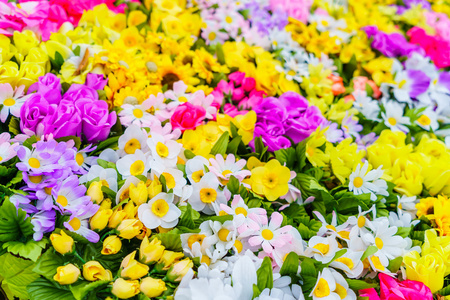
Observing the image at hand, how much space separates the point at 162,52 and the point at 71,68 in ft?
0.97

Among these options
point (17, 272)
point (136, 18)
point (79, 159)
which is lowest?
point (17, 272)

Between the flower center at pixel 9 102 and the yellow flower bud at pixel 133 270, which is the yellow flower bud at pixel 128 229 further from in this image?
the flower center at pixel 9 102

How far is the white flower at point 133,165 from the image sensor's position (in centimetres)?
80

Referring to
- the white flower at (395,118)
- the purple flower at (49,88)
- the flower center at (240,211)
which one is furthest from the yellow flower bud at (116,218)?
the white flower at (395,118)

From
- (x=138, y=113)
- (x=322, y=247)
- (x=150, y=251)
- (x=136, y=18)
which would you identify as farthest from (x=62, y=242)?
(x=136, y=18)

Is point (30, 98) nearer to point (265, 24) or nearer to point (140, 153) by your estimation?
point (140, 153)

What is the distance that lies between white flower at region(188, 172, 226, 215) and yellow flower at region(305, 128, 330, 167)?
278 mm

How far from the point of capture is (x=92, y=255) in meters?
0.70

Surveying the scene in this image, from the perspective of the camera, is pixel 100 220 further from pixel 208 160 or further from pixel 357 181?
pixel 357 181

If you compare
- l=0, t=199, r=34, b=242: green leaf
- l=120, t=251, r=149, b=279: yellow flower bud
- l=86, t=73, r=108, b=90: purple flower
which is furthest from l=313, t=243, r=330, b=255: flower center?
l=86, t=73, r=108, b=90: purple flower

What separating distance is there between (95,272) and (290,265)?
1.17 feet

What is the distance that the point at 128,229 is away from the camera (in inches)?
27.5

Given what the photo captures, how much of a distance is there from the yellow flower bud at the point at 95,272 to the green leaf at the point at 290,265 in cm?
32

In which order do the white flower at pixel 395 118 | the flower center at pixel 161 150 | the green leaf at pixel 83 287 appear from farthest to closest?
the white flower at pixel 395 118, the flower center at pixel 161 150, the green leaf at pixel 83 287
